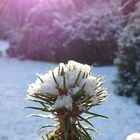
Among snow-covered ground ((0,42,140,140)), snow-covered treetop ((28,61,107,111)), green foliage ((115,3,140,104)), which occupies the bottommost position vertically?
snow-covered ground ((0,42,140,140))

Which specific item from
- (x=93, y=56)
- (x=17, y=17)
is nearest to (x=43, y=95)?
(x=93, y=56)

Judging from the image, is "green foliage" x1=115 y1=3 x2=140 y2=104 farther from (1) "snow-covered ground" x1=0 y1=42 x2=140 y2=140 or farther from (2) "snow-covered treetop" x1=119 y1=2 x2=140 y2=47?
(1) "snow-covered ground" x1=0 y1=42 x2=140 y2=140

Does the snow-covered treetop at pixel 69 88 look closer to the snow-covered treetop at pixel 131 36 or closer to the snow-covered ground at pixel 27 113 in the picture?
the snow-covered ground at pixel 27 113

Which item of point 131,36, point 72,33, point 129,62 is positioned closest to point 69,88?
point 129,62

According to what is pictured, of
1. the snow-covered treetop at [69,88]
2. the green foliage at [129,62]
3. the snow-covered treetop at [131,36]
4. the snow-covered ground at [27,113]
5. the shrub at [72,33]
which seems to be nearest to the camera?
the snow-covered treetop at [69,88]

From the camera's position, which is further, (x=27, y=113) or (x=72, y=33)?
(x=72, y=33)

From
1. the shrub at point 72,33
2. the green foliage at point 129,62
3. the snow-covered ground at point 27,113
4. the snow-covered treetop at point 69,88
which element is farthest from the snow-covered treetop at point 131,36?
the snow-covered treetop at point 69,88

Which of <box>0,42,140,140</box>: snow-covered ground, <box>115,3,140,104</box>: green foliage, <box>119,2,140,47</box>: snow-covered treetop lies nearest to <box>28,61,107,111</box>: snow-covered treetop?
<box>0,42,140,140</box>: snow-covered ground

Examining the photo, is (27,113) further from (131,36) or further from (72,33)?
(72,33)

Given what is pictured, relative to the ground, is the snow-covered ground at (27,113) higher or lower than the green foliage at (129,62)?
lower
